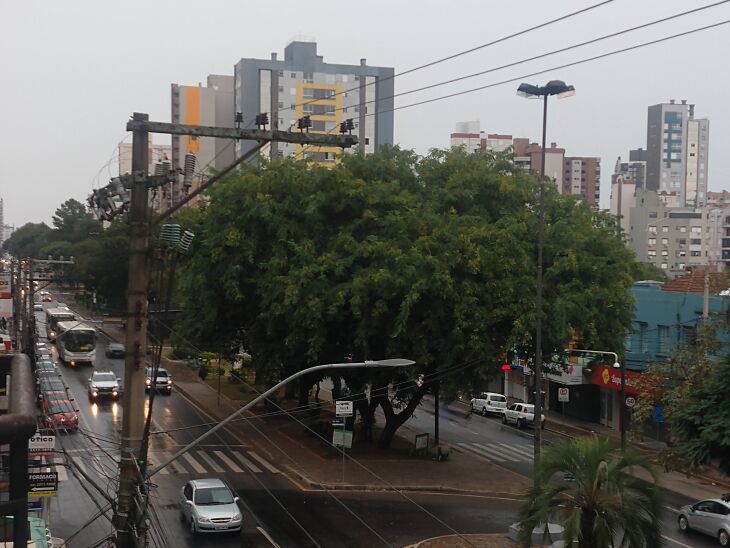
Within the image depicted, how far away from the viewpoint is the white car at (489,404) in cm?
4738

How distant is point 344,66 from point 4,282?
72422 mm

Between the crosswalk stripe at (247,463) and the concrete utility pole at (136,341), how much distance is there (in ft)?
58.1

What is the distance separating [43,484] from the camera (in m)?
19.9

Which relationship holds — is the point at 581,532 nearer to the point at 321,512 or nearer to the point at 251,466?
the point at 321,512

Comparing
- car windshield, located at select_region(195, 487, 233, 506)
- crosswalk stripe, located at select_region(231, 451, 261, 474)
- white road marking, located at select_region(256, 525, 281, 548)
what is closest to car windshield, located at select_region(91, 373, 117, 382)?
crosswalk stripe, located at select_region(231, 451, 261, 474)

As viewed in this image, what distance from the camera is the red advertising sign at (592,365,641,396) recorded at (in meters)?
39.4

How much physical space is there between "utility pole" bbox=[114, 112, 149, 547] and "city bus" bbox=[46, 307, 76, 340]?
51891mm

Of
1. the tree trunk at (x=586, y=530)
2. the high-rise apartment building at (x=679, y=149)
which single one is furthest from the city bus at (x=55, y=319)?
the high-rise apartment building at (x=679, y=149)

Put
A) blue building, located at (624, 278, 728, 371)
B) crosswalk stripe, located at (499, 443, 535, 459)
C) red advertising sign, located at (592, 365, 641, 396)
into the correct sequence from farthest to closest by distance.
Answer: red advertising sign, located at (592, 365, 641, 396) → blue building, located at (624, 278, 728, 371) → crosswalk stripe, located at (499, 443, 535, 459)

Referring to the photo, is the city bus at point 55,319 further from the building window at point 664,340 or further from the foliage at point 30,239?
the foliage at point 30,239

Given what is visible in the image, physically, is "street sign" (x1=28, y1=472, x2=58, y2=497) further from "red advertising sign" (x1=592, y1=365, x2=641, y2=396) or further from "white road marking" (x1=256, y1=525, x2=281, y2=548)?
"red advertising sign" (x1=592, y1=365, x2=641, y2=396)

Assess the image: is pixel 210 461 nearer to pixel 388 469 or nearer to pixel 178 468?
pixel 178 468

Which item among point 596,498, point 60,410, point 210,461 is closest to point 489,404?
point 210,461

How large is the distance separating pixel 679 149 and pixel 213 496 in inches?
7184
